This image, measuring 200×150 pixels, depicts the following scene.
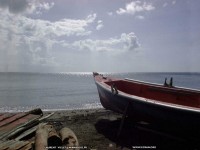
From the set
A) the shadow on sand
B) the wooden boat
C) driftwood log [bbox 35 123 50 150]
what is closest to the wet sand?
the shadow on sand

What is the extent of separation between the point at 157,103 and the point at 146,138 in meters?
1.51

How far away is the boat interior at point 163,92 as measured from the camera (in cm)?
1004

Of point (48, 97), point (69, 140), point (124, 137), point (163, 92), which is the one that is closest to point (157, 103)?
point (124, 137)

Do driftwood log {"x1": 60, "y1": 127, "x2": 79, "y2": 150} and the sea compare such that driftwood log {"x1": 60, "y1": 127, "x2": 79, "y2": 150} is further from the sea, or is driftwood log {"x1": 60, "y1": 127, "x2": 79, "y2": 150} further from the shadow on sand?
the sea

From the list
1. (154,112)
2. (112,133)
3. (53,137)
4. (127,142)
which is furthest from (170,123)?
(53,137)

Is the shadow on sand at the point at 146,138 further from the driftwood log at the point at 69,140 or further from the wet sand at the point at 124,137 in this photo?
the driftwood log at the point at 69,140

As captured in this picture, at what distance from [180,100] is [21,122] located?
20.9ft

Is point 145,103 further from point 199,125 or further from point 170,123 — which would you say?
point 199,125

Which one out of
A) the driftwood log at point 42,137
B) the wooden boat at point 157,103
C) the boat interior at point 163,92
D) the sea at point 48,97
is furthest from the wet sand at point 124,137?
Result: the sea at point 48,97

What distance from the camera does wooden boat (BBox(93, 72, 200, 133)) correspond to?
7.24m

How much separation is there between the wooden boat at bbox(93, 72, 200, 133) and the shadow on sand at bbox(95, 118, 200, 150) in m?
0.54

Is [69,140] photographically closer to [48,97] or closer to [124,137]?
[124,137]

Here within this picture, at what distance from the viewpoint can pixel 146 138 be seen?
8.73 metres

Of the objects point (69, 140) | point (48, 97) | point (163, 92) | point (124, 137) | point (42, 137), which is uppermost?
point (163, 92)
